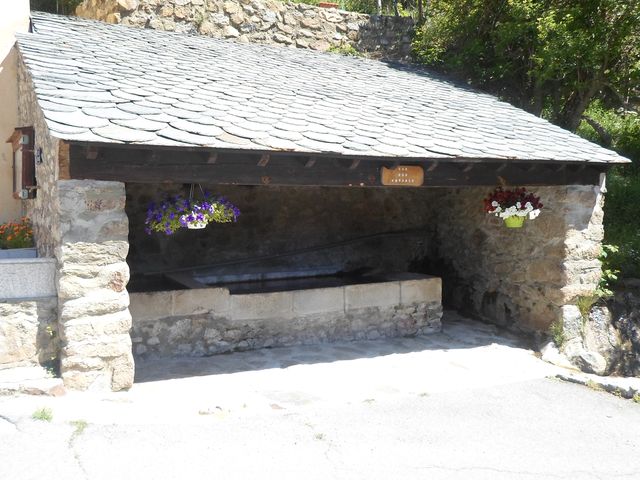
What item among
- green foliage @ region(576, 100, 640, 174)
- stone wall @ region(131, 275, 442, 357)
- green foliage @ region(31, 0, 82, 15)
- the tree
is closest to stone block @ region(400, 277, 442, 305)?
stone wall @ region(131, 275, 442, 357)

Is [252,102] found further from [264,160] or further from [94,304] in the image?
[94,304]

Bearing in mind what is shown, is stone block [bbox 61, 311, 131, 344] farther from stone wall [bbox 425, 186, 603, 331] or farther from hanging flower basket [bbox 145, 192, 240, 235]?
stone wall [bbox 425, 186, 603, 331]

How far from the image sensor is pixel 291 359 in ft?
17.7

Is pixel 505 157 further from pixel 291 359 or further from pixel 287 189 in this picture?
pixel 287 189

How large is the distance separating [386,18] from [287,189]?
381 cm

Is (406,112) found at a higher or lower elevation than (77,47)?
lower

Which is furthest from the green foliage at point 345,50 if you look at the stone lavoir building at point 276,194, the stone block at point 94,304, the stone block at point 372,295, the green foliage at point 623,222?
the stone block at point 94,304

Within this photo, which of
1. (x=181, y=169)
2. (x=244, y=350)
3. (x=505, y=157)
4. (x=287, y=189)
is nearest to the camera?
(x=181, y=169)

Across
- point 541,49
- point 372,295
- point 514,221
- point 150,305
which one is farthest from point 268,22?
point 150,305

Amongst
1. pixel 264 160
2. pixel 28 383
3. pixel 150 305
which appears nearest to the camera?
pixel 28 383

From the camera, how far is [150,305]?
508 cm

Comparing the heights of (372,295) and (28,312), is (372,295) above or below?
below

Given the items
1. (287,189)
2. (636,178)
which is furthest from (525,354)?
(636,178)

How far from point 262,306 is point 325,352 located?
741mm
